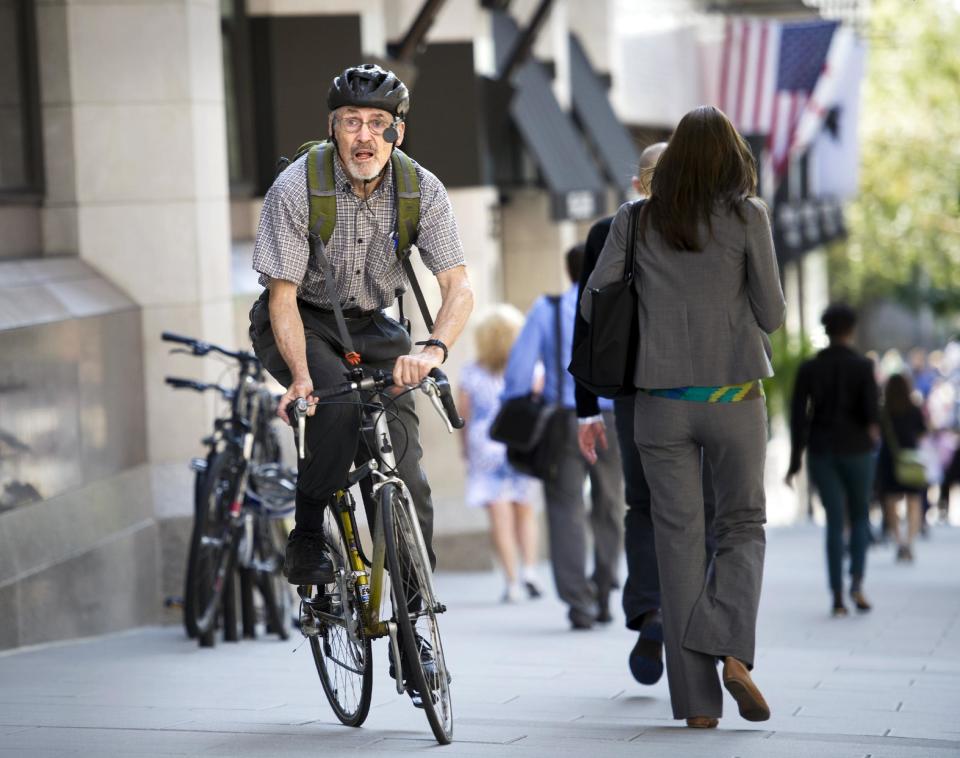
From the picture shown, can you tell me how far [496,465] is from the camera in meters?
11.8

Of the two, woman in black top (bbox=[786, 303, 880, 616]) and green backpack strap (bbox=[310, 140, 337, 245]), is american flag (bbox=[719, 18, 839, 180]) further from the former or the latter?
green backpack strap (bbox=[310, 140, 337, 245])

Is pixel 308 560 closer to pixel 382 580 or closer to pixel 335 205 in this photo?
pixel 382 580

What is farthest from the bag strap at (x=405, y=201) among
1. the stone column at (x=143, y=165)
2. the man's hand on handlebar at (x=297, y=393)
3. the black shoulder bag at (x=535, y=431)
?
the stone column at (x=143, y=165)

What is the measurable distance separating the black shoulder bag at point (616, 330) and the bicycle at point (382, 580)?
657 mm

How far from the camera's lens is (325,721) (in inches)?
220

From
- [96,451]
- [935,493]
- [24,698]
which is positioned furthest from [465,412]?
[935,493]

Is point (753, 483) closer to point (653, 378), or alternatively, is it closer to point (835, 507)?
point (653, 378)

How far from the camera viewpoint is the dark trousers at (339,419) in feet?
16.9

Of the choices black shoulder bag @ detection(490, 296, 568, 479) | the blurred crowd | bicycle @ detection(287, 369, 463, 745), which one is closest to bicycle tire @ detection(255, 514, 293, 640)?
black shoulder bag @ detection(490, 296, 568, 479)

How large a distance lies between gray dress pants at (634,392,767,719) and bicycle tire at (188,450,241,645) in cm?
303

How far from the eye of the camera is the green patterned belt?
545 centimetres

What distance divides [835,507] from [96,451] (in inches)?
187

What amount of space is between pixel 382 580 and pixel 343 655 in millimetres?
463

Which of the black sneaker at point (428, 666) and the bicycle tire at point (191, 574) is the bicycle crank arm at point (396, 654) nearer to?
the black sneaker at point (428, 666)
